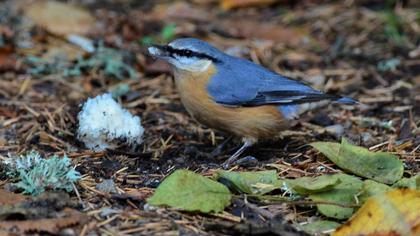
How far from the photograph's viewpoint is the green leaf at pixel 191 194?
10.7 feet

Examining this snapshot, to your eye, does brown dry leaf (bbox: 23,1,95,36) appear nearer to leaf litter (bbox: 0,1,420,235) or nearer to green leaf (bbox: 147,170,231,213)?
leaf litter (bbox: 0,1,420,235)

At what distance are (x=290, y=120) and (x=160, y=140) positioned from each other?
875mm

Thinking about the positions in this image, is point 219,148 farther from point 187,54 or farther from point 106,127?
point 106,127

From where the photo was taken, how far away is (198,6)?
7785 millimetres

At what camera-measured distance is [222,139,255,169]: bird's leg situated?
4.27 meters

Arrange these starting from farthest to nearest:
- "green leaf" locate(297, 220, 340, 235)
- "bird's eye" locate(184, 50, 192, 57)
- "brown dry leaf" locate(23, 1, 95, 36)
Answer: "brown dry leaf" locate(23, 1, 95, 36) < "bird's eye" locate(184, 50, 192, 57) < "green leaf" locate(297, 220, 340, 235)

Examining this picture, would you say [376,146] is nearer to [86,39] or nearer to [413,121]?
[413,121]

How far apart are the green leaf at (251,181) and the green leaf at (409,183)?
1.96ft

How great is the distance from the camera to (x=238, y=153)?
458 centimetres

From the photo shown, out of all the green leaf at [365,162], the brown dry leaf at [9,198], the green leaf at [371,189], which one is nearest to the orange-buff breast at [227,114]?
the green leaf at [365,162]

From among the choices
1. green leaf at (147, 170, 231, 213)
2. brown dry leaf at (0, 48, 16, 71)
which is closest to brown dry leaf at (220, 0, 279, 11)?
brown dry leaf at (0, 48, 16, 71)

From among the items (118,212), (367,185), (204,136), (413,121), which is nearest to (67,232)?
(118,212)

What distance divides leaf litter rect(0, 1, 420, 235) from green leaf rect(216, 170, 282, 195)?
1cm

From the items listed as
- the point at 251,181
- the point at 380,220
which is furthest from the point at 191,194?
the point at 380,220
